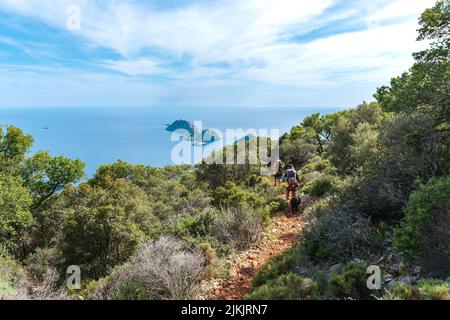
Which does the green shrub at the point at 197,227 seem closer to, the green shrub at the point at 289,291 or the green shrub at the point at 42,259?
the green shrub at the point at 289,291

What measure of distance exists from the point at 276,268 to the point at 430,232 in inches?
107

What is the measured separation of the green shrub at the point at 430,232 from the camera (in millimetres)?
4648

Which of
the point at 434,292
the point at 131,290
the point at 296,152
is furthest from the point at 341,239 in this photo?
the point at 296,152

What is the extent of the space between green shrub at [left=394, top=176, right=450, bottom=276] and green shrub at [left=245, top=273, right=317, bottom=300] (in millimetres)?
1704

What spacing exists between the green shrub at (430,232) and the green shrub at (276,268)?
1.99 meters

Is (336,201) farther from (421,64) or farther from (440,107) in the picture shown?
(421,64)

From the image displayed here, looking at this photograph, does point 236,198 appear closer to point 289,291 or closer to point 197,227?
point 197,227

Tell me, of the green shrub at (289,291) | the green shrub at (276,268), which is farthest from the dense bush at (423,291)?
the green shrub at (276,268)

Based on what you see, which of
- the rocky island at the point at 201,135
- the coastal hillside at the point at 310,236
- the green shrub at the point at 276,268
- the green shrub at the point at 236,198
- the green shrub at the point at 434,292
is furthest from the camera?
the rocky island at the point at 201,135

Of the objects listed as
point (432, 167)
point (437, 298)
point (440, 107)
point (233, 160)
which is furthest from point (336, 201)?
point (233, 160)

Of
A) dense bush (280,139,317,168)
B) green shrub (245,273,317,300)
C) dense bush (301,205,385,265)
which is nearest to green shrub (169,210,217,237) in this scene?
dense bush (301,205,385,265)

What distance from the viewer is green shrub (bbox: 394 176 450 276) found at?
15.3 ft

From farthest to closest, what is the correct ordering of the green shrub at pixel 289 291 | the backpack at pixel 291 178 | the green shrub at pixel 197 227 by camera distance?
the backpack at pixel 291 178
the green shrub at pixel 197 227
the green shrub at pixel 289 291

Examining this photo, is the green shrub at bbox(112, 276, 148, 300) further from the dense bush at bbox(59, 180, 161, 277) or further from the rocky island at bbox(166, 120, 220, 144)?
the rocky island at bbox(166, 120, 220, 144)
